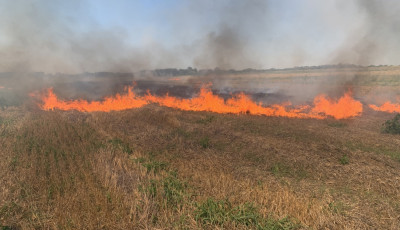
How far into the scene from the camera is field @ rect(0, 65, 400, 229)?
4414 millimetres

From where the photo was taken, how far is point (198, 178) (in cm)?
640

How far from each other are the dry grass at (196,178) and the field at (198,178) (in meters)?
0.03

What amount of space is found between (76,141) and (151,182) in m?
6.20

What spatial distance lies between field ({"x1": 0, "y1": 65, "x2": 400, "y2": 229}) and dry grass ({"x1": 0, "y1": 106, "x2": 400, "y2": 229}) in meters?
0.03

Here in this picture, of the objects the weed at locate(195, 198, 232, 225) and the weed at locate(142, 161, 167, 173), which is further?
the weed at locate(142, 161, 167, 173)

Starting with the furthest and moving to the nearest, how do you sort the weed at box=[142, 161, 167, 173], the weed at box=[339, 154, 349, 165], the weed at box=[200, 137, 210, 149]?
1. the weed at box=[200, 137, 210, 149]
2. the weed at box=[339, 154, 349, 165]
3. the weed at box=[142, 161, 167, 173]

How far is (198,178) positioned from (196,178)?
0.06 metres

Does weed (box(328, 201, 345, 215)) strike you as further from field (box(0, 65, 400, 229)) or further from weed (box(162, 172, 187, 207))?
weed (box(162, 172, 187, 207))

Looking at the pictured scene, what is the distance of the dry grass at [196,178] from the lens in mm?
4430

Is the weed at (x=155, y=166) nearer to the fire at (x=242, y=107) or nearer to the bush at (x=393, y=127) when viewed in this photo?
the fire at (x=242, y=107)

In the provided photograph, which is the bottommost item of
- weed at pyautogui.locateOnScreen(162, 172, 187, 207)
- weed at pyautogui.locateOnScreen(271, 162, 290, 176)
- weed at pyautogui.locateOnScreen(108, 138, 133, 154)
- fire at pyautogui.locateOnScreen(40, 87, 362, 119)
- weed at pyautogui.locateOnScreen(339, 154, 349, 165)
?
weed at pyautogui.locateOnScreen(271, 162, 290, 176)

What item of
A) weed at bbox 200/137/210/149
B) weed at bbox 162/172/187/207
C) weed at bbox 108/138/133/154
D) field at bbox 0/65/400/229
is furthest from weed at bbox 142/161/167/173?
weed at bbox 200/137/210/149

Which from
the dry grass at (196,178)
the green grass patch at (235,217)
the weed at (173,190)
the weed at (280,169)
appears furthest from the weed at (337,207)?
the weed at (173,190)

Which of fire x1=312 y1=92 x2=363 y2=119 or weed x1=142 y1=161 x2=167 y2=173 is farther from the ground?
fire x1=312 y1=92 x2=363 y2=119
